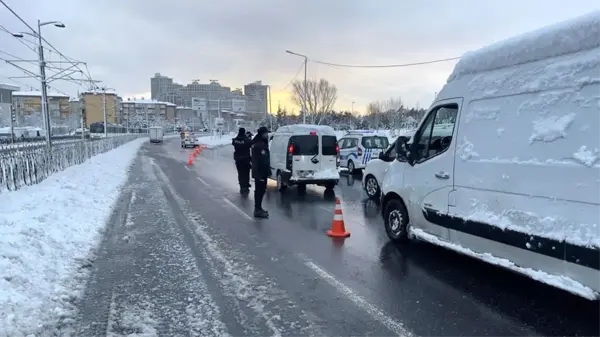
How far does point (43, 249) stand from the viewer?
5934mm

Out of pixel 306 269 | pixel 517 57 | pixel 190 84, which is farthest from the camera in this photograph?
pixel 190 84

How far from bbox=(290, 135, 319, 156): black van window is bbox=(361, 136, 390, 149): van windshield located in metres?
5.81

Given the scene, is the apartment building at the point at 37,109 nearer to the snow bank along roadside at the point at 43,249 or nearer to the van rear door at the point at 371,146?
the van rear door at the point at 371,146

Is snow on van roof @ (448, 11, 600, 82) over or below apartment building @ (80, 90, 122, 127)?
below

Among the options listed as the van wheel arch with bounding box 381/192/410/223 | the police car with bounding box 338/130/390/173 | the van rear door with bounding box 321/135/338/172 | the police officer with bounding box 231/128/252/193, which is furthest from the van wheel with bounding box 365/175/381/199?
the police car with bounding box 338/130/390/173

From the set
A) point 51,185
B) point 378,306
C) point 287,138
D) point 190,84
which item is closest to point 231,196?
point 287,138

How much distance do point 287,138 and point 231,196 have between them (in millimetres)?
2496

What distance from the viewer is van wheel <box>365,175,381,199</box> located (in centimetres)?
1220

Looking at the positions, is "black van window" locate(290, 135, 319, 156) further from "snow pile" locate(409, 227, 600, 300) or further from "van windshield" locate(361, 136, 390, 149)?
"snow pile" locate(409, 227, 600, 300)

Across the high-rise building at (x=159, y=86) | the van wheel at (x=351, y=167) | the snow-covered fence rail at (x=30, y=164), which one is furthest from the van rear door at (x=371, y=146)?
the high-rise building at (x=159, y=86)

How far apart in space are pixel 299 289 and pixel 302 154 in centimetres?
811

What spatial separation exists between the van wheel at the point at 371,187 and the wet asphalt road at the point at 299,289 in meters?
3.78

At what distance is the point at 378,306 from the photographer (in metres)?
4.54

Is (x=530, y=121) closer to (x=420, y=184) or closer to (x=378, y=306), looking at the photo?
(x=420, y=184)
